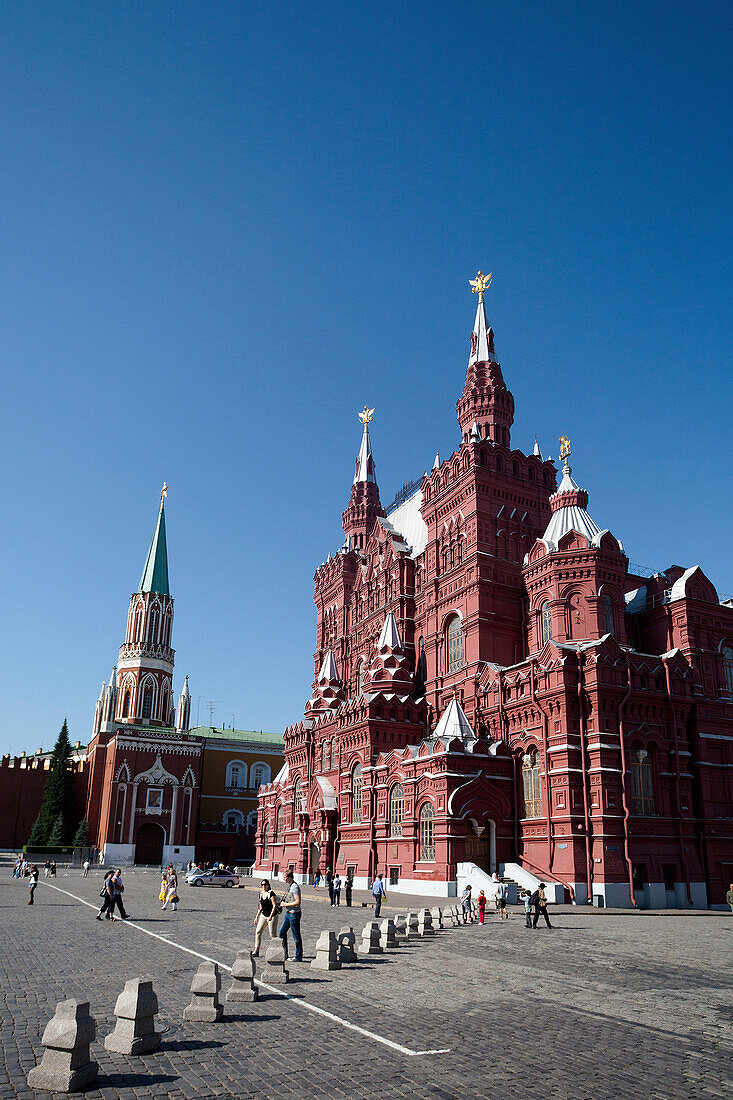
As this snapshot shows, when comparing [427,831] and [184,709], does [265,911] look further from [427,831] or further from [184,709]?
[184,709]

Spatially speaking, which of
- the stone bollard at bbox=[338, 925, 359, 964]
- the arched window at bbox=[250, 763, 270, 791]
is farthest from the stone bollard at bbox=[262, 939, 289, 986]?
the arched window at bbox=[250, 763, 270, 791]

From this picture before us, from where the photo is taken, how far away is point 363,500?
68.4m

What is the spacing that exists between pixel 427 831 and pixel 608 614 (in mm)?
14483

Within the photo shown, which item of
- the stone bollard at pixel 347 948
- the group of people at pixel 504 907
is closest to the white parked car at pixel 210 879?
the group of people at pixel 504 907

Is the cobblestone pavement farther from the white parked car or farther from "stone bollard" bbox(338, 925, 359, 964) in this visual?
the white parked car

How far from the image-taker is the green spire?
94.6 m

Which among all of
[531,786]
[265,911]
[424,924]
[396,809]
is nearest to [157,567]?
[396,809]

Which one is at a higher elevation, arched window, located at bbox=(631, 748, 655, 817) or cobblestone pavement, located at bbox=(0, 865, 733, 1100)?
arched window, located at bbox=(631, 748, 655, 817)

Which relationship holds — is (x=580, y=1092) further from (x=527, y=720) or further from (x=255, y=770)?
(x=255, y=770)

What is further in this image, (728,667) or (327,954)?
(728,667)

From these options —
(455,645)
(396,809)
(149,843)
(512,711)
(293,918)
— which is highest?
(455,645)

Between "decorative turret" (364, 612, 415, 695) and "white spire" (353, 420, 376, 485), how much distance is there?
63.9 ft

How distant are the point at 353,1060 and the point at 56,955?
10735mm

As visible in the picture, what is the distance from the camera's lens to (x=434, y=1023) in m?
11.2
